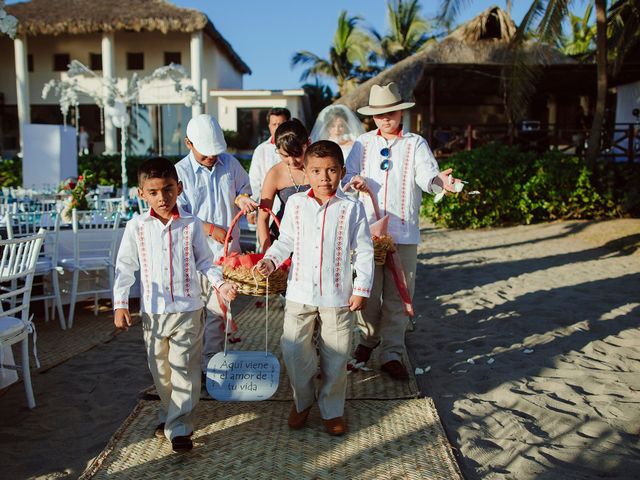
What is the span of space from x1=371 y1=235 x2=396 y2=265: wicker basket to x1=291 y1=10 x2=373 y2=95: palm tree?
29.1m

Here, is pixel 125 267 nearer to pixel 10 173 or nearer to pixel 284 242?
pixel 284 242

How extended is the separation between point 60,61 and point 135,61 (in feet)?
10.2

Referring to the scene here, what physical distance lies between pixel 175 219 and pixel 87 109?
23.4 m

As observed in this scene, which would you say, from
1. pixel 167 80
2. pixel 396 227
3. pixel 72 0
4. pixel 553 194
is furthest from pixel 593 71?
pixel 72 0

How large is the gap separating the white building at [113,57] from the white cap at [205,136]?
715 inches

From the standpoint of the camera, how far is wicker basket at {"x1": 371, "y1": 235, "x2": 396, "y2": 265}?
3756mm

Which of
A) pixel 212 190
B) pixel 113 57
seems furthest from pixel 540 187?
pixel 113 57

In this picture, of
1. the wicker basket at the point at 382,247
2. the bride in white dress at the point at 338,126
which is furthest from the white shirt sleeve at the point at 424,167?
the bride in white dress at the point at 338,126

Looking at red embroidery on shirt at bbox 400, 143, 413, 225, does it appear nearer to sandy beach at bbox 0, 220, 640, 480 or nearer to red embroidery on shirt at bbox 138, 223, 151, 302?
sandy beach at bbox 0, 220, 640, 480

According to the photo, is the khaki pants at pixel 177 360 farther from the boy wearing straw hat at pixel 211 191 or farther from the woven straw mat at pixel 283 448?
the boy wearing straw hat at pixel 211 191

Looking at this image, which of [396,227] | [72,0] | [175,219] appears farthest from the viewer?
[72,0]

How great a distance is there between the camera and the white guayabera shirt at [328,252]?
3.21 metres

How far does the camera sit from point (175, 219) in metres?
3.14

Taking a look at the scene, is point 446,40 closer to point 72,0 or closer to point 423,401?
point 72,0
